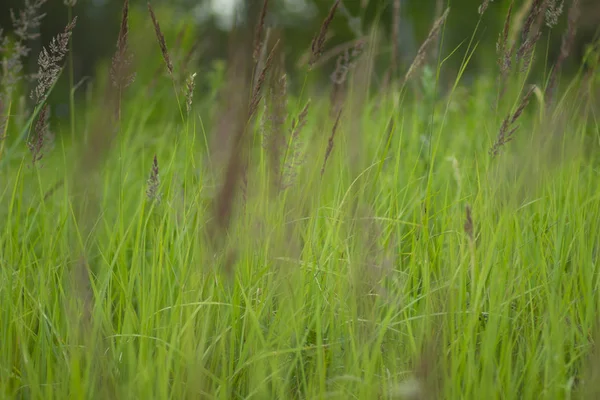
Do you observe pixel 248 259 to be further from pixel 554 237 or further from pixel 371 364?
pixel 554 237

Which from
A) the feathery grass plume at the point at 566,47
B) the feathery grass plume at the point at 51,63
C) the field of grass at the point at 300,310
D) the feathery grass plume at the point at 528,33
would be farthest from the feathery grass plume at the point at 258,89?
the feathery grass plume at the point at 566,47

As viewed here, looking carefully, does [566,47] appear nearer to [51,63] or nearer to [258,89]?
[258,89]

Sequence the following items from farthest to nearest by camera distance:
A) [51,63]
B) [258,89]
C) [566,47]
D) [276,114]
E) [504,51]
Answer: [566,47], [504,51], [51,63], [276,114], [258,89]

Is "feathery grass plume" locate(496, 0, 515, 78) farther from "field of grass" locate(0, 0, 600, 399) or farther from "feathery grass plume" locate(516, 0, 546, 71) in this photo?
"field of grass" locate(0, 0, 600, 399)

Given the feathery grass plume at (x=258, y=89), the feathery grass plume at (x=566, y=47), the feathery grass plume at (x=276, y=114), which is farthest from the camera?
the feathery grass plume at (x=566, y=47)

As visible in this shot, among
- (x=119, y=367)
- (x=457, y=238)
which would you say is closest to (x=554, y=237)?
(x=457, y=238)

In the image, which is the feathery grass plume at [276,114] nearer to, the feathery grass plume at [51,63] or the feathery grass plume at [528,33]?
the feathery grass plume at [51,63]

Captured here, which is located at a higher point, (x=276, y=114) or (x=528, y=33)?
(x=528, y=33)

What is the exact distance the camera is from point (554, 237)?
160cm

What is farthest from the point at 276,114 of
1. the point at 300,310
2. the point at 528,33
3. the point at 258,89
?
the point at 528,33

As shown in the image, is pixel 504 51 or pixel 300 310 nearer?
pixel 300 310

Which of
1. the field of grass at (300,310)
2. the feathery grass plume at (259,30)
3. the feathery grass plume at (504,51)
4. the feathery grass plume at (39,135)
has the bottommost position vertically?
the field of grass at (300,310)

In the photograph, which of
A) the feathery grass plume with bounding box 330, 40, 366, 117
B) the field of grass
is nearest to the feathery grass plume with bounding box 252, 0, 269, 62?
the field of grass

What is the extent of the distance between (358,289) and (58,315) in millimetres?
749
